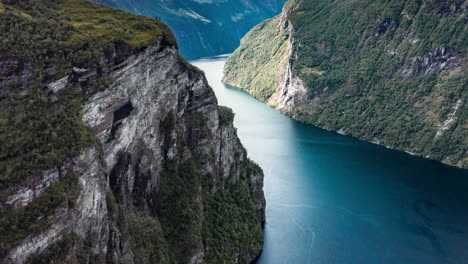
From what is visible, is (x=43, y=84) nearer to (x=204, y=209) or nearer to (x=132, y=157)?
(x=132, y=157)

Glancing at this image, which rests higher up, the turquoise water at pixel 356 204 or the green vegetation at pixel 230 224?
the green vegetation at pixel 230 224

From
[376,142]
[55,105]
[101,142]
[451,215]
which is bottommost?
[376,142]

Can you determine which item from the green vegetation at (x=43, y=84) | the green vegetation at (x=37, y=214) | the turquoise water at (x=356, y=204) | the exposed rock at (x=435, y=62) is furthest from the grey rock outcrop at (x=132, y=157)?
the exposed rock at (x=435, y=62)

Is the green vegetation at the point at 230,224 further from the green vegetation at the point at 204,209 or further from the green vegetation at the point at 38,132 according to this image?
the green vegetation at the point at 38,132

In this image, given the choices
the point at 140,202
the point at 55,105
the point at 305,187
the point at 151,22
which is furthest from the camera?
the point at 305,187

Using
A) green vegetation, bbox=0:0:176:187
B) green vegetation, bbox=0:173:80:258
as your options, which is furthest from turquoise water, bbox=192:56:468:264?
green vegetation, bbox=0:0:176:187

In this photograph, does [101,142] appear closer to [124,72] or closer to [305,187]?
[124,72]

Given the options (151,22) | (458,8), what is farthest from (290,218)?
(458,8)
